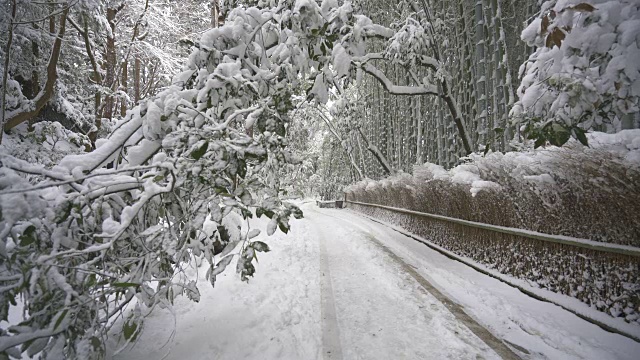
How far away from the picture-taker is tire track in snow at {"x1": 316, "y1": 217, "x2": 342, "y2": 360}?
2463mm

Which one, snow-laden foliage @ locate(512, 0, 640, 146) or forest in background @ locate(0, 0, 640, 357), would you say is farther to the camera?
snow-laden foliage @ locate(512, 0, 640, 146)

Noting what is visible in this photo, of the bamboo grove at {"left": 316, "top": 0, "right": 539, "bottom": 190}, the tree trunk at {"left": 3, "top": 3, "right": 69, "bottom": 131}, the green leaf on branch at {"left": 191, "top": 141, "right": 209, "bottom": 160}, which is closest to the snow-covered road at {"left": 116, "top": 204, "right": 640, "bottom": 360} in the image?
the green leaf on branch at {"left": 191, "top": 141, "right": 209, "bottom": 160}

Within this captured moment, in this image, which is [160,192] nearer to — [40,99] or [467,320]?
Answer: [467,320]

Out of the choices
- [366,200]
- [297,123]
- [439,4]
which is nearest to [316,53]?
[439,4]

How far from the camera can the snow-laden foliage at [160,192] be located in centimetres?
154

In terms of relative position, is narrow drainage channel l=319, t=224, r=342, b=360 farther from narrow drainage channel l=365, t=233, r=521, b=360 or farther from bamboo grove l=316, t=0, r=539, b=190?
bamboo grove l=316, t=0, r=539, b=190

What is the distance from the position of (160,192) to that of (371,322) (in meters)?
2.33

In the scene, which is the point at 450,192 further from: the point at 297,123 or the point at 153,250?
the point at 297,123

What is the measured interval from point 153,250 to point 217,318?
1.55 meters

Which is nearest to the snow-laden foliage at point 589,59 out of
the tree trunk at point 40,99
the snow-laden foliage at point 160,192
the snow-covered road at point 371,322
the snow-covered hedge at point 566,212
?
the snow-covered hedge at point 566,212

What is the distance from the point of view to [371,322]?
300 cm

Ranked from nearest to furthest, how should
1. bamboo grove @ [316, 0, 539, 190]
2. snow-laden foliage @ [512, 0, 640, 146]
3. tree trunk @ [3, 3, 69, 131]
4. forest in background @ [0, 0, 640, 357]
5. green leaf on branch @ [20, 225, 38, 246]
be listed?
1. green leaf on branch @ [20, 225, 38, 246]
2. forest in background @ [0, 0, 640, 357]
3. snow-laden foliage @ [512, 0, 640, 146]
4. tree trunk @ [3, 3, 69, 131]
5. bamboo grove @ [316, 0, 539, 190]

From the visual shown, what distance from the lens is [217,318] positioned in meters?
3.12

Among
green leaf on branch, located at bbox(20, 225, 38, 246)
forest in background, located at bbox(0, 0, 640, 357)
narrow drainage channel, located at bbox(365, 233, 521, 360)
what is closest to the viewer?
green leaf on branch, located at bbox(20, 225, 38, 246)
